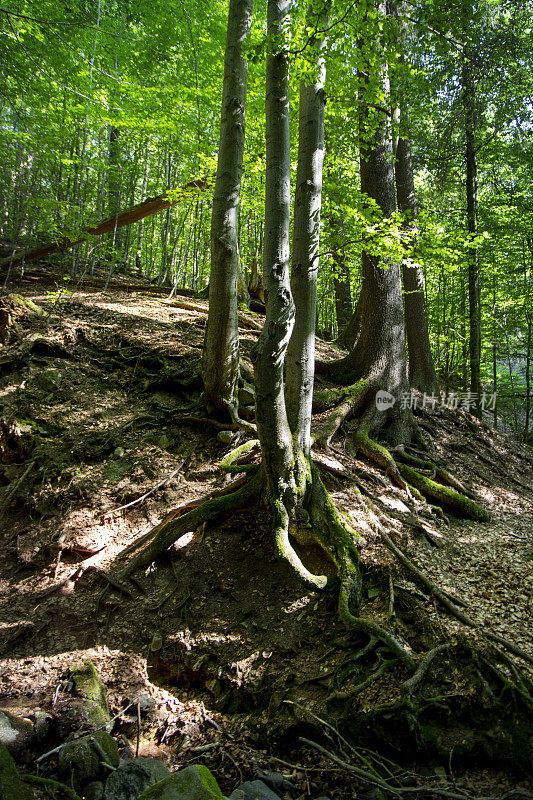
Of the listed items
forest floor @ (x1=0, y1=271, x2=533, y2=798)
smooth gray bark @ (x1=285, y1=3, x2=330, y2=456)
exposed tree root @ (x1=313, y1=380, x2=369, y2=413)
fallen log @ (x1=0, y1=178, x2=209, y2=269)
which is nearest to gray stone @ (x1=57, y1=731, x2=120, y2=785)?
forest floor @ (x1=0, y1=271, x2=533, y2=798)

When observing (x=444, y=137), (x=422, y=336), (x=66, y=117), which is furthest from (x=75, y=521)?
(x=444, y=137)

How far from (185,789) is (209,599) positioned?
191 centimetres

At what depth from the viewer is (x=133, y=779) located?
228cm

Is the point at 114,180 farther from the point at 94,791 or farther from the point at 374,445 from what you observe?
the point at 94,791

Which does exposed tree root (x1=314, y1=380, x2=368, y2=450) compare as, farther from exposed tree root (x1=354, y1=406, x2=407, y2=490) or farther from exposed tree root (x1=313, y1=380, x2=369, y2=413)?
exposed tree root (x1=354, y1=406, x2=407, y2=490)

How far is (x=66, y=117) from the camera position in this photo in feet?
30.5

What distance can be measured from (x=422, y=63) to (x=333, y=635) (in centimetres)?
1160

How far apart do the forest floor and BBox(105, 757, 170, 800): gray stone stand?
498mm

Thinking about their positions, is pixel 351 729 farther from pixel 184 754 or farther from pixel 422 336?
pixel 422 336

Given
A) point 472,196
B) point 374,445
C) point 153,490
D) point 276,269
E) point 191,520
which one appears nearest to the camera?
point 276,269

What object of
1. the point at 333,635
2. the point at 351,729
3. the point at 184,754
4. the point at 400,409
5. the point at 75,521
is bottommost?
the point at 184,754

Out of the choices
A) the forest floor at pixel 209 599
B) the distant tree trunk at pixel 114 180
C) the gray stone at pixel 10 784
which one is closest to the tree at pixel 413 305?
the forest floor at pixel 209 599

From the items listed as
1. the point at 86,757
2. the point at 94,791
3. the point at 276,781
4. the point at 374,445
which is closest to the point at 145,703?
the point at 86,757

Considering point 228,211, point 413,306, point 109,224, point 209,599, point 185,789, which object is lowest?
point 209,599
